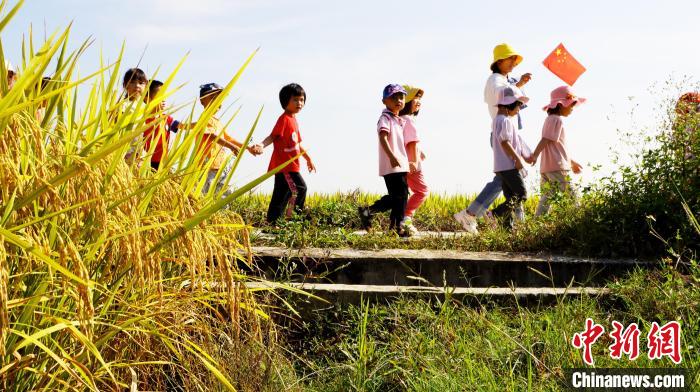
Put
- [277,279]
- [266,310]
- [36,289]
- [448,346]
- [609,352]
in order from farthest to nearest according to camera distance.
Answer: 1. [277,279]
2. [266,310]
3. [448,346]
4. [609,352]
5. [36,289]

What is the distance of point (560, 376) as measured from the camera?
3.43 metres

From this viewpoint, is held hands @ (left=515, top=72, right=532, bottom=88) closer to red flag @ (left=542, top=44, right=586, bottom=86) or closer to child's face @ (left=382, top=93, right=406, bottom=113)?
red flag @ (left=542, top=44, right=586, bottom=86)

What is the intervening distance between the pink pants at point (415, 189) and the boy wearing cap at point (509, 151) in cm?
81

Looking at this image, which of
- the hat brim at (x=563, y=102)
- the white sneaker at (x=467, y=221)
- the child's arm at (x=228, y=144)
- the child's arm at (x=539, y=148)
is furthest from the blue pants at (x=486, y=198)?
the child's arm at (x=228, y=144)

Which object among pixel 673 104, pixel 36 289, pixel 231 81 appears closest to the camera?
pixel 36 289

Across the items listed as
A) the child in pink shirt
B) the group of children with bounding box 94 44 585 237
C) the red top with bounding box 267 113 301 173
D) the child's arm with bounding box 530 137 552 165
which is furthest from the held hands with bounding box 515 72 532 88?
the red top with bounding box 267 113 301 173

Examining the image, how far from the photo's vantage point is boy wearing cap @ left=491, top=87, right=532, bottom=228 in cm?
828

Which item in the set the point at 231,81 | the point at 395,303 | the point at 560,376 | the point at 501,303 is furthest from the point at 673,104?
the point at 231,81

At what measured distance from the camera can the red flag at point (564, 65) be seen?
33.0 ft

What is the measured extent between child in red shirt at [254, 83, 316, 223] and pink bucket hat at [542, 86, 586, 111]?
2.81 m

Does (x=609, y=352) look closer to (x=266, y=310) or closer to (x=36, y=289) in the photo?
(x=266, y=310)

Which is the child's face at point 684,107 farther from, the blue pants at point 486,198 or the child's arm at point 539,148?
the blue pants at point 486,198

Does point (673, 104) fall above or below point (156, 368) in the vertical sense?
above

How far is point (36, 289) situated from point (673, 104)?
5333 millimetres
